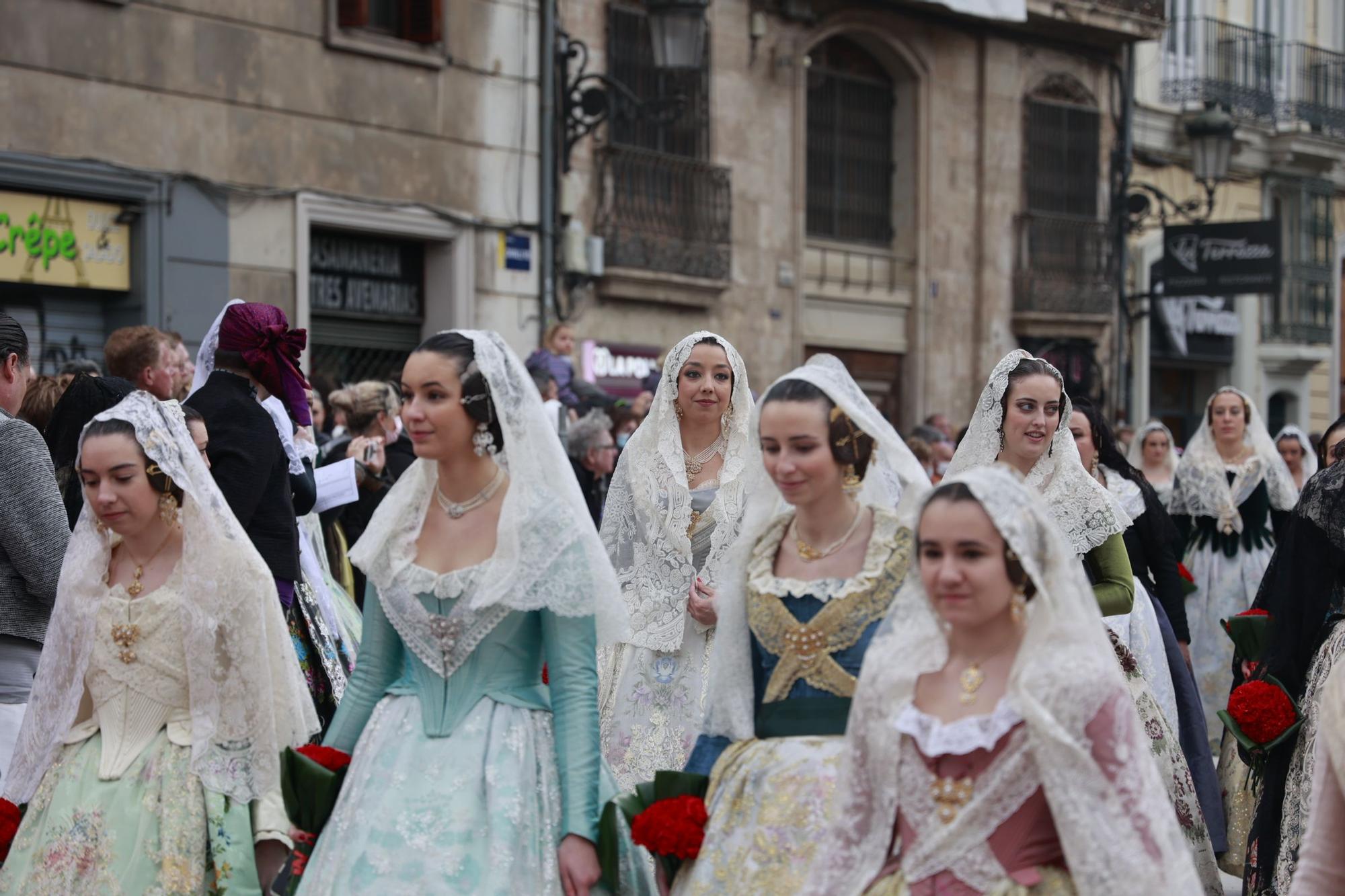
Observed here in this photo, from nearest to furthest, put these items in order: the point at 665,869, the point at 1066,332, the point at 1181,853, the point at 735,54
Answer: the point at 1181,853
the point at 665,869
the point at 735,54
the point at 1066,332

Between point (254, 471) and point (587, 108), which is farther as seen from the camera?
point (587, 108)

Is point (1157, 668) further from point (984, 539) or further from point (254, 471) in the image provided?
point (984, 539)

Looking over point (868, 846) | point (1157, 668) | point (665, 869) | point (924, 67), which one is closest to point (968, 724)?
point (868, 846)

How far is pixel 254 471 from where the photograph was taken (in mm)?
6832

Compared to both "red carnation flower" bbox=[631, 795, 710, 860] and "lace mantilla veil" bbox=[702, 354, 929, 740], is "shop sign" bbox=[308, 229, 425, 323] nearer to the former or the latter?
"lace mantilla veil" bbox=[702, 354, 929, 740]

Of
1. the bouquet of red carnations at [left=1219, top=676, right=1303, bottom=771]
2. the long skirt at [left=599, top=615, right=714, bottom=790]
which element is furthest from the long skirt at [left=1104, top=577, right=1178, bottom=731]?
the long skirt at [left=599, top=615, right=714, bottom=790]

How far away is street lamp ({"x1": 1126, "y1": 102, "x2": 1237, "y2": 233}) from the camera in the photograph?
22.4m

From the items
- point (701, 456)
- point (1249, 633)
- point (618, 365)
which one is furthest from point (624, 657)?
point (618, 365)

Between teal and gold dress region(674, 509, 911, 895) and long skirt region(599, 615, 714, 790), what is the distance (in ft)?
6.08

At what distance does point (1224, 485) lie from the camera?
476 inches

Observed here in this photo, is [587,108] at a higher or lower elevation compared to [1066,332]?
higher

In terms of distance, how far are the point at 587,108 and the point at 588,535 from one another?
12.8 metres

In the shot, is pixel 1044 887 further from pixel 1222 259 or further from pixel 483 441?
pixel 1222 259

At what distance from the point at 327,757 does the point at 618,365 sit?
1336 cm
